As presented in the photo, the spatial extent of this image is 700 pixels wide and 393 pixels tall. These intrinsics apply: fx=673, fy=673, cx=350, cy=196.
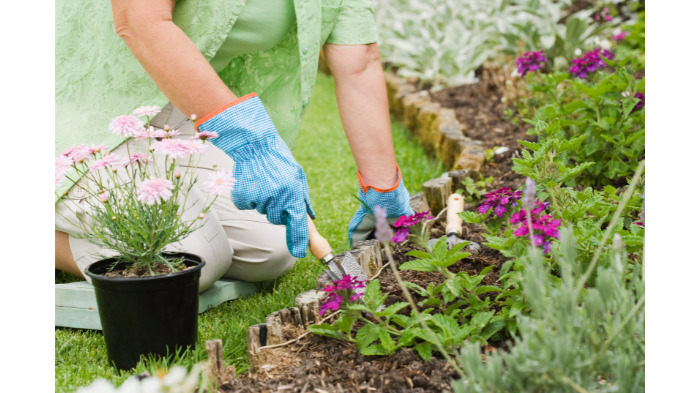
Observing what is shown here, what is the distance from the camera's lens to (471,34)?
190 inches

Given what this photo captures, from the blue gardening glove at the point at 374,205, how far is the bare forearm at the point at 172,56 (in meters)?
0.70

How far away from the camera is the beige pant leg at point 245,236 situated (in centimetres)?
219

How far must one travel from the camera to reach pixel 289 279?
89.1 inches

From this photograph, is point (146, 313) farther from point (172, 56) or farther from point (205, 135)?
point (172, 56)

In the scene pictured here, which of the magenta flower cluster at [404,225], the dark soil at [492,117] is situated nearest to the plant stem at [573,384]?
the magenta flower cluster at [404,225]

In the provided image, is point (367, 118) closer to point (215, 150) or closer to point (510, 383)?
point (215, 150)

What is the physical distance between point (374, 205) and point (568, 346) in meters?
1.27

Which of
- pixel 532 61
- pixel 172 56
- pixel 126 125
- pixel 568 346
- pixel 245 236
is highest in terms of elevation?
pixel 172 56

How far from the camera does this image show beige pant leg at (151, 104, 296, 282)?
2189 millimetres

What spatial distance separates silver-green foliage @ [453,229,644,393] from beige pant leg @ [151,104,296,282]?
1192 mm

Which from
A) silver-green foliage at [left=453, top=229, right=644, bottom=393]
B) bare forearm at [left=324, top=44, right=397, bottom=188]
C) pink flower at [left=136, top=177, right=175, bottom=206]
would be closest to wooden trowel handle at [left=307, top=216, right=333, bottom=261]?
bare forearm at [left=324, top=44, right=397, bottom=188]

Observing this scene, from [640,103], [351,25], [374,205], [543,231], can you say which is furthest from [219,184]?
[640,103]

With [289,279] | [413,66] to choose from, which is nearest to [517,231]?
[289,279]

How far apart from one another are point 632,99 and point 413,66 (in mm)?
2672
